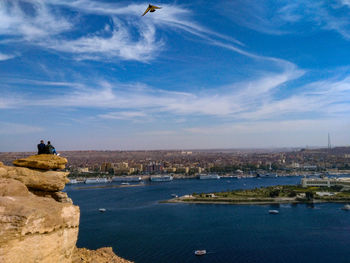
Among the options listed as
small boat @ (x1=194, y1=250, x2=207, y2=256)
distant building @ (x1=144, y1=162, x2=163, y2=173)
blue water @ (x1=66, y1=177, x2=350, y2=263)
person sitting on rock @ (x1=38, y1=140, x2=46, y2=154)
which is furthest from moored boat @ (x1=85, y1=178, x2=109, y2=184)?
person sitting on rock @ (x1=38, y1=140, x2=46, y2=154)

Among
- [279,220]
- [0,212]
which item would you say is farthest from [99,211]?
[0,212]

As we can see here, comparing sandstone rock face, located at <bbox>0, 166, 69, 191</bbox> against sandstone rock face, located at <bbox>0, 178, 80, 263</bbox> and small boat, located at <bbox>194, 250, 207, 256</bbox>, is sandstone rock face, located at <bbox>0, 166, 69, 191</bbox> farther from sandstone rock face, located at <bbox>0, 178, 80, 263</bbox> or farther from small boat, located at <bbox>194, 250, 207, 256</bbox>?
small boat, located at <bbox>194, 250, 207, 256</bbox>

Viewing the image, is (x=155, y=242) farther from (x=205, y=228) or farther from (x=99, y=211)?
(x=99, y=211)

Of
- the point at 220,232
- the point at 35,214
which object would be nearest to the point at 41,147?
the point at 35,214

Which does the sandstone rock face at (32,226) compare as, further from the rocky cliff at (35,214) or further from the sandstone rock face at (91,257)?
the sandstone rock face at (91,257)

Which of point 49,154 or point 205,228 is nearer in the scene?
point 49,154

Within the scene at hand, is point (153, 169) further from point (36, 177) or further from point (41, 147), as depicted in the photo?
point (36, 177)
